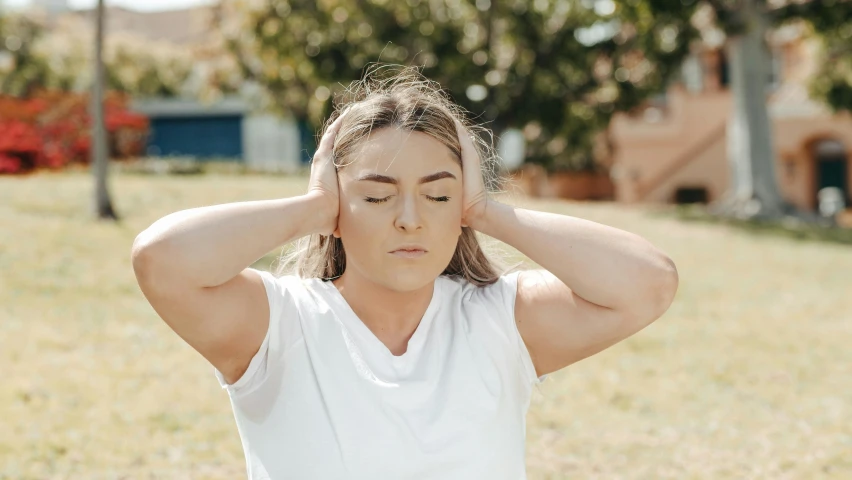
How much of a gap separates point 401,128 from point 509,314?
22.7 inches

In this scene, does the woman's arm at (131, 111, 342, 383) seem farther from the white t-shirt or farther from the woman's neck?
the woman's neck

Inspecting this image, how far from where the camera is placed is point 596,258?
2.43 metres

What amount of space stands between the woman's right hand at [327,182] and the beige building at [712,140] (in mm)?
28014

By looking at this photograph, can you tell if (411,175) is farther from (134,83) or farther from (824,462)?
(134,83)

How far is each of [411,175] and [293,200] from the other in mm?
311

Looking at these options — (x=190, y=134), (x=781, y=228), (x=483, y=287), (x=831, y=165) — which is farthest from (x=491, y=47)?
(x=190, y=134)

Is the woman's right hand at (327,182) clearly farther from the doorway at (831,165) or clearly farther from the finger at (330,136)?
the doorway at (831,165)

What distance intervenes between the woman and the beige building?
27.9 meters

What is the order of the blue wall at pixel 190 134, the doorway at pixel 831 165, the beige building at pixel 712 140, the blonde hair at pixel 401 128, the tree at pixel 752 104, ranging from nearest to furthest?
the blonde hair at pixel 401 128 → the tree at pixel 752 104 → the beige building at pixel 712 140 → the doorway at pixel 831 165 → the blue wall at pixel 190 134

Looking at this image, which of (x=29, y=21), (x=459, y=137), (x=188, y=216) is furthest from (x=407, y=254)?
(x=29, y=21)

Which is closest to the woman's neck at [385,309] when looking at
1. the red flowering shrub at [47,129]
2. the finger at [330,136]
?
the finger at [330,136]

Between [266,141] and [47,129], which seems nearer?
[47,129]

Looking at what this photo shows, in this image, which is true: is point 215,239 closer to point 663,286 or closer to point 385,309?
point 385,309

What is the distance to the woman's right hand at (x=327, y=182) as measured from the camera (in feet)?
7.93
